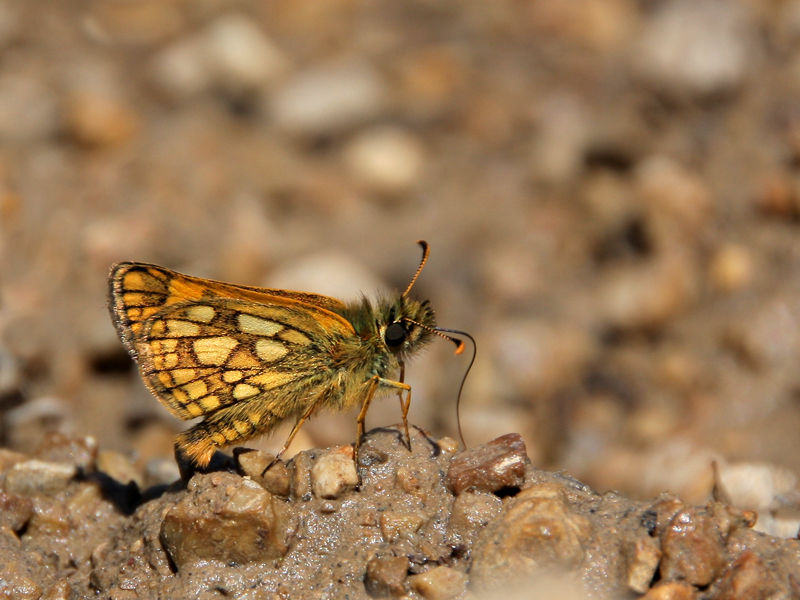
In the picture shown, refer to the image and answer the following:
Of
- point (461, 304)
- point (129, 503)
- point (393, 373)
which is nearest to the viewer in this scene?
point (129, 503)

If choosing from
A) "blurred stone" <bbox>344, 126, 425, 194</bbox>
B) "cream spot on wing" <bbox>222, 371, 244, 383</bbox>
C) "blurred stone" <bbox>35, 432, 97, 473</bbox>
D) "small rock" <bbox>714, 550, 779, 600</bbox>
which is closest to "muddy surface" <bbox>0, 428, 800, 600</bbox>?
"small rock" <bbox>714, 550, 779, 600</bbox>

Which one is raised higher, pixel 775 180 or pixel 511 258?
pixel 775 180

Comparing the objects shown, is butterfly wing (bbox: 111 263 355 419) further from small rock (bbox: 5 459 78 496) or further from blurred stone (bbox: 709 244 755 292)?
blurred stone (bbox: 709 244 755 292)

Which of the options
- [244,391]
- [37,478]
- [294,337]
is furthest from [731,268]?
[37,478]

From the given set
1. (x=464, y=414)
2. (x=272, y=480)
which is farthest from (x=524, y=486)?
(x=464, y=414)

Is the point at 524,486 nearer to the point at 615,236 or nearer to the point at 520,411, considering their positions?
the point at 520,411

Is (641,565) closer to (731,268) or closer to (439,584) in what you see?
(439,584)

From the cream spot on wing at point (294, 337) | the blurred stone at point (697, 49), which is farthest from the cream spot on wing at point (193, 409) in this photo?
the blurred stone at point (697, 49)

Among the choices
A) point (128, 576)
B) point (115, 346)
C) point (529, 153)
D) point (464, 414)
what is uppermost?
point (529, 153)
